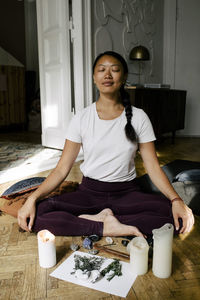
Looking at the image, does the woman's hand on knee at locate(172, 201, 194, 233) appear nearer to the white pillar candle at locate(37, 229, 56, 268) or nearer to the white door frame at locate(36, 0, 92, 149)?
the white pillar candle at locate(37, 229, 56, 268)

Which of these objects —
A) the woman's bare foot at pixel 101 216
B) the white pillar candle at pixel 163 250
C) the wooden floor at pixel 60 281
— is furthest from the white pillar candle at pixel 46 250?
the white pillar candle at pixel 163 250

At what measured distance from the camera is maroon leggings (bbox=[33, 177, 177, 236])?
1.31m

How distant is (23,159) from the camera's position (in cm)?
304

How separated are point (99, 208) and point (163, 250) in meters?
0.47

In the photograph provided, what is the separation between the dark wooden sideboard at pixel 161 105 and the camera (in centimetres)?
325

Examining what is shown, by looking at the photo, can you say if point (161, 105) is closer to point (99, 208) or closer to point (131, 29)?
point (131, 29)

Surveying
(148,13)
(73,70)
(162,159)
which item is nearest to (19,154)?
(73,70)

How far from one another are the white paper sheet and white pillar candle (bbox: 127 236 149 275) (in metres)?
0.03

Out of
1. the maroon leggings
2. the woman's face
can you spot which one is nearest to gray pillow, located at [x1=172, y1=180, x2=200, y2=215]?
the maroon leggings

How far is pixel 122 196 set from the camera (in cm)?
146

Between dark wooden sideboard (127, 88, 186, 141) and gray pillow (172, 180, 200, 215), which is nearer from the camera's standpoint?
gray pillow (172, 180, 200, 215)

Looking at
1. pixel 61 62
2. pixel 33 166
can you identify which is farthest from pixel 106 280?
pixel 61 62

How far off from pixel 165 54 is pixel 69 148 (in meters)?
3.61

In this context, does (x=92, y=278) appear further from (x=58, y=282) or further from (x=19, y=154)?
(x=19, y=154)
